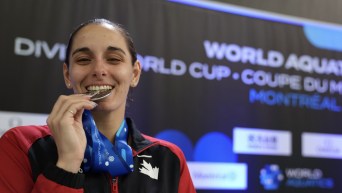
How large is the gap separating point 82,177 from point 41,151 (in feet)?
0.52

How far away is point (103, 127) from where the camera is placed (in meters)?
1.17

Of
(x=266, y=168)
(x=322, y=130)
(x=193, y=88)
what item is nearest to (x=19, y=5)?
(x=193, y=88)

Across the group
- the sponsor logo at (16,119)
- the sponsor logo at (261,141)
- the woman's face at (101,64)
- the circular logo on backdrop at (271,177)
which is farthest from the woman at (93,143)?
the circular logo on backdrop at (271,177)

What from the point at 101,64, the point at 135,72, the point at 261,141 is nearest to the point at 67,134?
the point at 101,64

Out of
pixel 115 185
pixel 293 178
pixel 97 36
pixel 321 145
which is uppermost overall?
pixel 97 36

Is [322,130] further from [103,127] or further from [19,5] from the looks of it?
[103,127]

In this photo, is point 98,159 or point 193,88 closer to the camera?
point 98,159

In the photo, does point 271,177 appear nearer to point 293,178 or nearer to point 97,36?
point 293,178

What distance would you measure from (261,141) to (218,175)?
45cm

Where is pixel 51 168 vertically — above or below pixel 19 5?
below

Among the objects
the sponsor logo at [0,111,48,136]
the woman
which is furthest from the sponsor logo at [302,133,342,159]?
the woman

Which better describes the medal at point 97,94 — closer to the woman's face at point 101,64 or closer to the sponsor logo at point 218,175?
the woman's face at point 101,64

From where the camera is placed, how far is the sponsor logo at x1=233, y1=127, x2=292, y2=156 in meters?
3.13

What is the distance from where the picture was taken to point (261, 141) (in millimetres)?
3211
